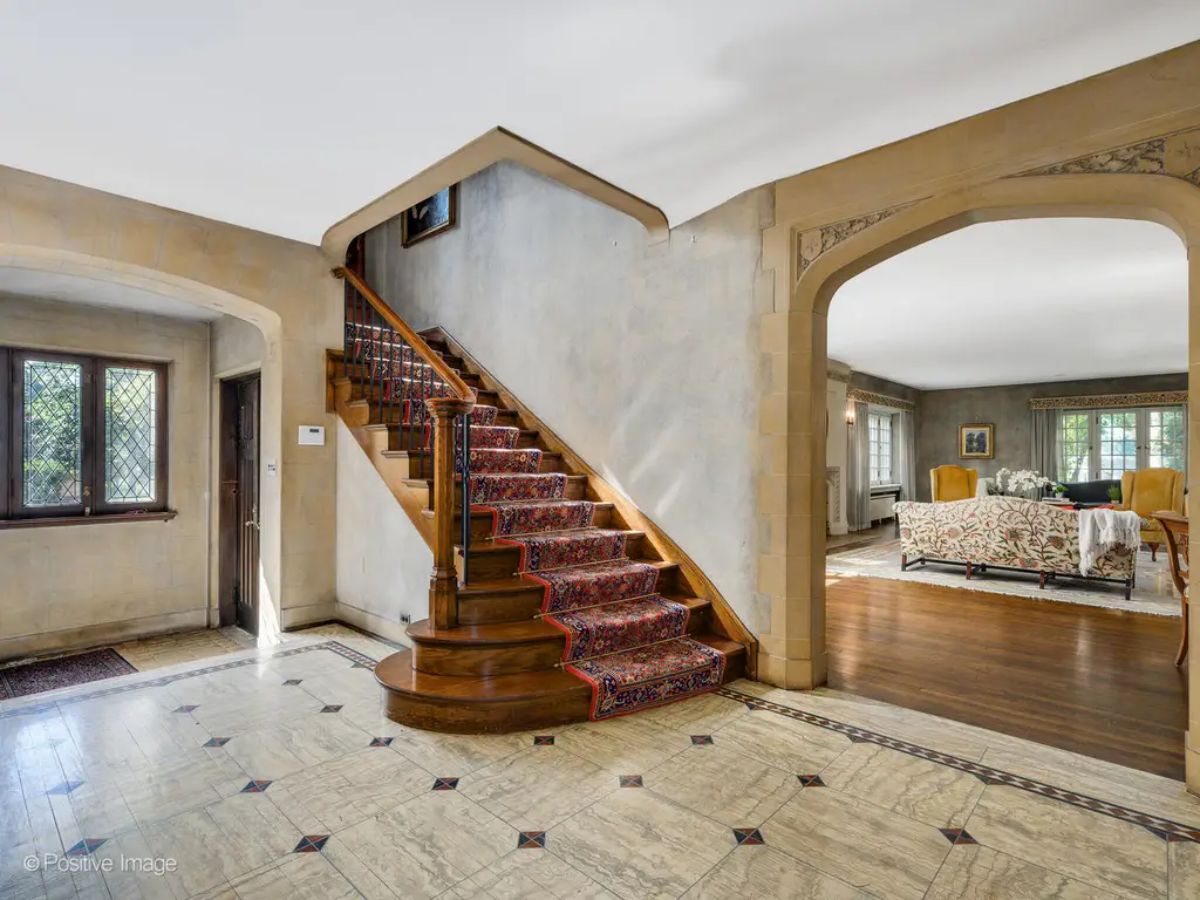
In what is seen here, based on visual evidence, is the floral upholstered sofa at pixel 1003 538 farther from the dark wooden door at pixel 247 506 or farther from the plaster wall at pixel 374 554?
the dark wooden door at pixel 247 506

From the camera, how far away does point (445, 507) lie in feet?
10.4

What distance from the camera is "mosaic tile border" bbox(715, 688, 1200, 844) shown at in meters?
2.07

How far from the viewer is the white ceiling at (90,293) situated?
4.42 m

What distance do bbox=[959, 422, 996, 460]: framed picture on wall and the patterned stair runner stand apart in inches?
422

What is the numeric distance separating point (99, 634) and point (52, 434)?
164 cm

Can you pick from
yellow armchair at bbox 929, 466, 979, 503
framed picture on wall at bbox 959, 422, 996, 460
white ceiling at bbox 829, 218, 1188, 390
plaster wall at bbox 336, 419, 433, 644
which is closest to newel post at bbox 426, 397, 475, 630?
plaster wall at bbox 336, 419, 433, 644

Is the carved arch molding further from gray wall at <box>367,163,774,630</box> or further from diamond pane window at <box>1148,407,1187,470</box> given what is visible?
diamond pane window at <box>1148,407,1187,470</box>

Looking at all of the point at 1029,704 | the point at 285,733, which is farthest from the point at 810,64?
the point at 285,733

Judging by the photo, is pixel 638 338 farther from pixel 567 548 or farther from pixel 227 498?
pixel 227 498

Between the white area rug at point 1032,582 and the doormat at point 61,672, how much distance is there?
6360 millimetres

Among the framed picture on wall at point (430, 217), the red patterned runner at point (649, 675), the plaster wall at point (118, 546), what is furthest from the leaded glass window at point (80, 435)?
the red patterned runner at point (649, 675)

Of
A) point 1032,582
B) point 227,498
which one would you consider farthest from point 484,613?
point 1032,582

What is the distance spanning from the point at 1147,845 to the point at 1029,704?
1.23 metres

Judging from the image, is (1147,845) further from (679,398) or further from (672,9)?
(672,9)
